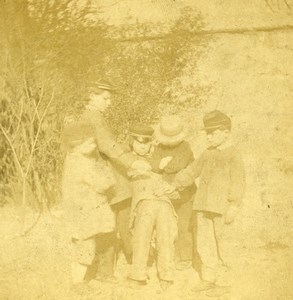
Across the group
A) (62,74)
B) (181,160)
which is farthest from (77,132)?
(181,160)

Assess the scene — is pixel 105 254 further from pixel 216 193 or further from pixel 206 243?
pixel 216 193

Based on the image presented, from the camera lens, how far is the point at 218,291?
11.5 feet

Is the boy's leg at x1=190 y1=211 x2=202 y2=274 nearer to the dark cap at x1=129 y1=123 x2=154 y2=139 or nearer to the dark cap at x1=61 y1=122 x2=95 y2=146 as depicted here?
the dark cap at x1=129 y1=123 x2=154 y2=139

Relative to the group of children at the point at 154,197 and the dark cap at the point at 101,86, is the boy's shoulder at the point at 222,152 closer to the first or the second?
the group of children at the point at 154,197

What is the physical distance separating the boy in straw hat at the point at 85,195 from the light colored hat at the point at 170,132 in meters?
0.40

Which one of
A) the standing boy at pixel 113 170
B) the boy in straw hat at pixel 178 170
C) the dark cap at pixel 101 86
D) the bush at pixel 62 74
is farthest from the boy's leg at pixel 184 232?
the dark cap at pixel 101 86

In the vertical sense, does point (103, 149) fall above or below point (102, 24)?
below

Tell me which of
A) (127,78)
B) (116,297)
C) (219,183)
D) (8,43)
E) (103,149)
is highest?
(8,43)

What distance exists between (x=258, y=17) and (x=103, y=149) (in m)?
1.36

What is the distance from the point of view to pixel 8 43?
12.5 feet

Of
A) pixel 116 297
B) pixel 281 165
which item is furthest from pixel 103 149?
pixel 281 165

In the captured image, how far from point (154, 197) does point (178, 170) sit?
23 centimetres

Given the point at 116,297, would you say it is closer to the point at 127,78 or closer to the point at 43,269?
the point at 43,269

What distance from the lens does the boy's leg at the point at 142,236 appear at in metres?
3.50
